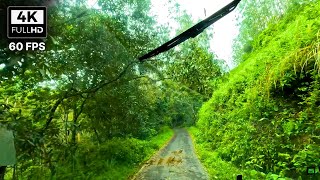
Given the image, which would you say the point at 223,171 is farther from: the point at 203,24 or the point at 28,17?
the point at 203,24

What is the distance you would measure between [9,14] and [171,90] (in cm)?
904

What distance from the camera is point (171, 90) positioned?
11734 millimetres

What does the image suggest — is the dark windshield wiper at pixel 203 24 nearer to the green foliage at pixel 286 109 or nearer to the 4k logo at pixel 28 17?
the 4k logo at pixel 28 17

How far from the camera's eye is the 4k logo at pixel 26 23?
2.85 metres

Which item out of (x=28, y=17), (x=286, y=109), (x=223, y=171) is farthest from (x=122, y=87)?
(x=28, y=17)

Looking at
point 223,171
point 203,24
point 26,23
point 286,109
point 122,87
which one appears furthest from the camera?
point 223,171

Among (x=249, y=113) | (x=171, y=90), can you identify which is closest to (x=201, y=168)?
(x=171, y=90)

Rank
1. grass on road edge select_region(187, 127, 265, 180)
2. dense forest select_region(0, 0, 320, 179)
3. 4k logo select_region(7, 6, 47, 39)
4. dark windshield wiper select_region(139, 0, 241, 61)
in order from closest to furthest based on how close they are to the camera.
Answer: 1. dark windshield wiper select_region(139, 0, 241, 61)
2. 4k logo select_region(7, 6, 47, 39)
3. dense forest select_region(0, 0, 320, 179)
4. grass on road edge select_region(187, 127, 265, 180)

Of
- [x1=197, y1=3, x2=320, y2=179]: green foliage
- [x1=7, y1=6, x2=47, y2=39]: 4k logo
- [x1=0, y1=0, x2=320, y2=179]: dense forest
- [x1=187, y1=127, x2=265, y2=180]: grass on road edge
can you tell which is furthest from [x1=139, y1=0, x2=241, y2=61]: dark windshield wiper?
[x1=187, y1=127, x2=265, y2=180]: grass on road edge

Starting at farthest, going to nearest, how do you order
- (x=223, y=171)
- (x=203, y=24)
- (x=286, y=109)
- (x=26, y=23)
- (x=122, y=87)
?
(x=223, y=171) < (x=122, y=87) < (x=286, y=109) < (x=26, y=23) < (x=203, y=24)

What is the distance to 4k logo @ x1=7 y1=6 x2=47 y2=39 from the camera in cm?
285

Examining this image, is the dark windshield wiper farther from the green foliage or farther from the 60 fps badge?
the green foliage

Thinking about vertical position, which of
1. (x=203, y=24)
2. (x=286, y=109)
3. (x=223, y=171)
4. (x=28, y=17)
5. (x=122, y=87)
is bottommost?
(x=223, y=171)

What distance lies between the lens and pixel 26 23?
2.87 metres
